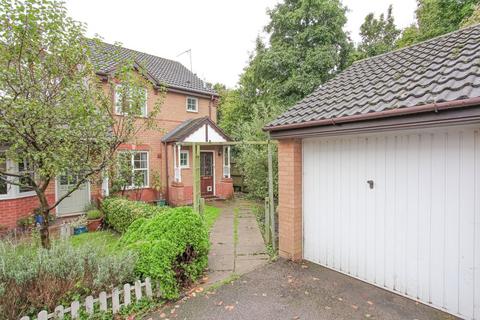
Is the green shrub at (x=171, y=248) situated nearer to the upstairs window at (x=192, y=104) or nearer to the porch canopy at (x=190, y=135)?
the porch canopy at (x=190, y=135)

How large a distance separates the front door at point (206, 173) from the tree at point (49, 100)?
9227mm

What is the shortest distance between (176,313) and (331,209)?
3.33 metres

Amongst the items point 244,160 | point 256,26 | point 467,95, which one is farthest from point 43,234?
point 256,26

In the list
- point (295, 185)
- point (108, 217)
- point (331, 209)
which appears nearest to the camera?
point (331, 209)

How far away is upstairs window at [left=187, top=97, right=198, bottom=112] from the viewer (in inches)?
573

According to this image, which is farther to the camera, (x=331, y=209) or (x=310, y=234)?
→ (x=310, y=234)

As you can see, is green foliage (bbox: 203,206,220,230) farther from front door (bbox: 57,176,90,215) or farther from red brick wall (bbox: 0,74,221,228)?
front door (bbox: 57,176,90,215)

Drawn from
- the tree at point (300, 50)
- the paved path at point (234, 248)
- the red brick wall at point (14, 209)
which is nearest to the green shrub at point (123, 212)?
the paved path at point (234, 248)

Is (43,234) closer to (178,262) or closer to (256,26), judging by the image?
(178,262)

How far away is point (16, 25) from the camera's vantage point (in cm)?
363

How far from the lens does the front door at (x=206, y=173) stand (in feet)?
46.0

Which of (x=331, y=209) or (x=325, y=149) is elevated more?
(x=325, y=149)

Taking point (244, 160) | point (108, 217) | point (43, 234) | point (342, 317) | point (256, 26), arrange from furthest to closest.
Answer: point (256, 26), point (244, 160), point (108, 217), point (43, 234), point (342, 317)

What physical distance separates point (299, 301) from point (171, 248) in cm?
223
